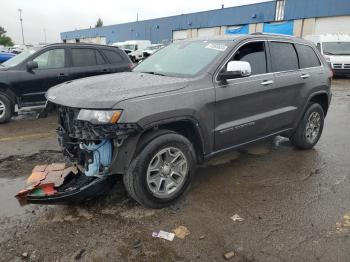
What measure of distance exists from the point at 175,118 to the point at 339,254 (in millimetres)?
1892

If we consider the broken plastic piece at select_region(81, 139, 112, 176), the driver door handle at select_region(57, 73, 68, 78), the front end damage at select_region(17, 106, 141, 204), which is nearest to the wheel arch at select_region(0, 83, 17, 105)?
the driver door handle at select_region(57, 73, 68, 78)

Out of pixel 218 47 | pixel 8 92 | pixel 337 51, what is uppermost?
pixel 218 47

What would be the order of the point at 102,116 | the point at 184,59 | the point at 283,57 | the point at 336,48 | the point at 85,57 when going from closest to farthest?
the point at 102,116 < the point at 184,59 < the point at 283,57 < the point at 85,57 < the point at 336,48

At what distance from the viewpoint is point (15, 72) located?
7434mm

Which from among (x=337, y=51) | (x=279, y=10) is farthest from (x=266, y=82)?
(x=279, y=10)

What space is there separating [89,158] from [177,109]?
3.23 feet

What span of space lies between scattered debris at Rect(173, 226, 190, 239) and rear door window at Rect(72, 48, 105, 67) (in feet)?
19.5

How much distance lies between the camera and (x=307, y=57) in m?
5.37

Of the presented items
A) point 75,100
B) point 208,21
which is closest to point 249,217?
point 75,100

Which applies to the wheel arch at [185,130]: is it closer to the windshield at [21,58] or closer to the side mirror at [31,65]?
the side mirror at [31,65]

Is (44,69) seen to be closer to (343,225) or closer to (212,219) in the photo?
(212,219)

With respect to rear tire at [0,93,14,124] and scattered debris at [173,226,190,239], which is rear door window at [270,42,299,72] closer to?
scattered debris at [173,226,190,239]

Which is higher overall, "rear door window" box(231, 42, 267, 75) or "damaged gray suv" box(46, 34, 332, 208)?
"rear door window" box(231, 42, 267, 75)

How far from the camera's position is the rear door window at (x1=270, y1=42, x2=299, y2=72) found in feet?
15.5
